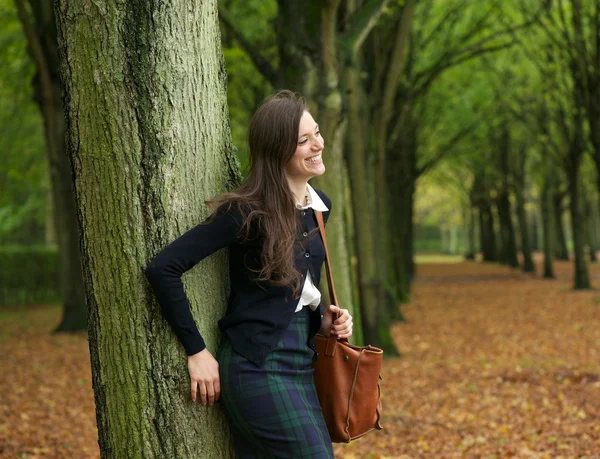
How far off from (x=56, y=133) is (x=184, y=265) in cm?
1184

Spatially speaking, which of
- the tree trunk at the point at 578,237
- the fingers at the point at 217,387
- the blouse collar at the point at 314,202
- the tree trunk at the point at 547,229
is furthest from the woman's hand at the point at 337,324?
the tree trunk at the point at 547,229

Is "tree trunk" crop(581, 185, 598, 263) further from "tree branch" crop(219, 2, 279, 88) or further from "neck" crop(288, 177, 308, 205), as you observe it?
"neck" crop(288, 177, 308, 205)

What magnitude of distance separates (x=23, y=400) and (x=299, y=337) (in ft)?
21.1

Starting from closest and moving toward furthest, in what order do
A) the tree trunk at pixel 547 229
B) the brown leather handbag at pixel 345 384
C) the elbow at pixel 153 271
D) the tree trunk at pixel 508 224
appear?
the elbow at pixel 153 271, the brown leather handbag at pixel 345 384, the tree trunk at pixel 547 229, the tree trunk at pixel 508 224

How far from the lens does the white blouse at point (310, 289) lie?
2873 millimetres

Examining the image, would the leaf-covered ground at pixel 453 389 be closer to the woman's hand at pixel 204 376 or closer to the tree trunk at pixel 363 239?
the tree trunk at pixel 363 239

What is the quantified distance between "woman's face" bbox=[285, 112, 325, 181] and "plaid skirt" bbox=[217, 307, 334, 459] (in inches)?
23.9

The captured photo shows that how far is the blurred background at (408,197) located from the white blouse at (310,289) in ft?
11.5

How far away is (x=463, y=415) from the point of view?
7262mm

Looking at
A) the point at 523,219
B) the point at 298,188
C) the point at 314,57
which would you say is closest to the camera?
the point at 298,188

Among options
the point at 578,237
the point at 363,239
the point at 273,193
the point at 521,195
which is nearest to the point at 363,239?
the point at 363,239

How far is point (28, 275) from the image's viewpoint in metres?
23.4

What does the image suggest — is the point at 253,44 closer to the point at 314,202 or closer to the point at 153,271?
the point at 314,202

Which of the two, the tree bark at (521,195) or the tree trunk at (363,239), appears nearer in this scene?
the tree trunk at (363,239)
